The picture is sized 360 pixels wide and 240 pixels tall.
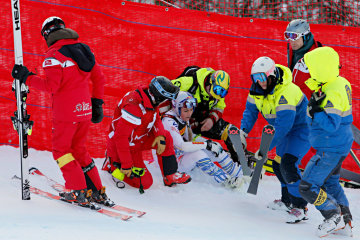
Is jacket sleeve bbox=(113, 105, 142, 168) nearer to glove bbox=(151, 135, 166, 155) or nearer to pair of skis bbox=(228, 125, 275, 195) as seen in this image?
glove bbox=(151, 135, 166, 155)

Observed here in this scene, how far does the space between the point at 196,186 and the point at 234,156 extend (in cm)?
79

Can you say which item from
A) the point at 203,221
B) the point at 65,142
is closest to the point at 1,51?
the point at 65,142

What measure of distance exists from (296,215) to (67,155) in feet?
7.97

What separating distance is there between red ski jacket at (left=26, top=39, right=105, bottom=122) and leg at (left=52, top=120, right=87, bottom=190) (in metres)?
0.08

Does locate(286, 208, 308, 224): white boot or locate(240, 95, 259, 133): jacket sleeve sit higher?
locate(240, 95, 259, 133): jacket sleeve

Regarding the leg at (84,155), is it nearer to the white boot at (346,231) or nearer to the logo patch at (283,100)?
the logo patch at (283,100)

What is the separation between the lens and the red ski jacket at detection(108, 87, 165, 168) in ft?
17.3

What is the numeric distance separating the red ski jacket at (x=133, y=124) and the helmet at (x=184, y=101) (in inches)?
14.3

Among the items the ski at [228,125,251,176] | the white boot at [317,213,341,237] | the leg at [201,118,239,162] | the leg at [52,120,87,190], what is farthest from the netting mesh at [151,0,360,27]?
the white boot at [317,213,341,237]

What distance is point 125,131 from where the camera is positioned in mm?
5277

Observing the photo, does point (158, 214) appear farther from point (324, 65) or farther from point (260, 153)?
point (324, 65)

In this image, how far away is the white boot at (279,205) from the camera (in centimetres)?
547

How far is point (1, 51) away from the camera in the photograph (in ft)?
20.5

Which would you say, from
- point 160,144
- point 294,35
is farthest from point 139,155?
point 294,35
